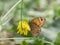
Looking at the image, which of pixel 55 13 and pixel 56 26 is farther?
pixel 55 13

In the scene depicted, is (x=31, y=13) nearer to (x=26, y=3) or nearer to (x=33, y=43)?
(x=26, y=3)

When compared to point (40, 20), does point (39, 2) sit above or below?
above

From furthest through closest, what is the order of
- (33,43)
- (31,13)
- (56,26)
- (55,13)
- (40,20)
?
1. (31,13)
2. (55,13)
3. (56,26)
4. (33,43)
5. (40,20)

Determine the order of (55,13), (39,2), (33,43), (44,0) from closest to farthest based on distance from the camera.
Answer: (33,43) → (55,13) → (39,2) → (44,0)

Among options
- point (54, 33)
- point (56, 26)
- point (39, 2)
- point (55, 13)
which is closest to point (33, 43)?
point (54, 33)

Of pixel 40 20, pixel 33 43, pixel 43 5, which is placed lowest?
pixel 33 43

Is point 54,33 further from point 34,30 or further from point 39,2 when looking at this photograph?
point 39,2

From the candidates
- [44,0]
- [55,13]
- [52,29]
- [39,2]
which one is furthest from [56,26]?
[44,0]

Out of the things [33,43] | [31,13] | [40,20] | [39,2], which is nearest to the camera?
[40,20]

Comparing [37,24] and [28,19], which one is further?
[28,19]
